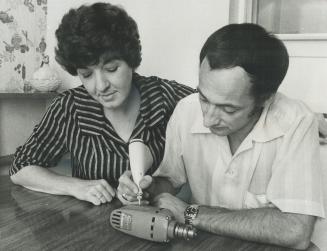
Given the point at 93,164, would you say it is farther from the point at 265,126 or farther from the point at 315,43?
the point at 315,43

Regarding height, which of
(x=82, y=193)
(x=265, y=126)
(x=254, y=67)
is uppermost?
(x=254, y=67)

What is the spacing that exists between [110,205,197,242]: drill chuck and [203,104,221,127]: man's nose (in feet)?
0.98

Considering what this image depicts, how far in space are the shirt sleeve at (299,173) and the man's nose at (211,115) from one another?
21cm

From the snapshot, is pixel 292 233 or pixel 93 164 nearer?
pixel 292 233

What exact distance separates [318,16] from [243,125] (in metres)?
0.92

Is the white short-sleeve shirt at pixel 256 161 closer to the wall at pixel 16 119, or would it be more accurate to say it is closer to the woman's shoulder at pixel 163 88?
the woman's shoulder at pixel 163 88

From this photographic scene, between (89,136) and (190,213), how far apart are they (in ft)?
2.10

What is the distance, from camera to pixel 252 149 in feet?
4.25

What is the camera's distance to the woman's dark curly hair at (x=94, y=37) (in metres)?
1.47

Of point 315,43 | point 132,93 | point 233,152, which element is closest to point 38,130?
point 132,93

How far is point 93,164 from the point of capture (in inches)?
63.9

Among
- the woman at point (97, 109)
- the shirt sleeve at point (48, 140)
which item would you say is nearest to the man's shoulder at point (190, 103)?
the woman at point (97, 109)

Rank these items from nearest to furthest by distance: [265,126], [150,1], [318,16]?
[265,126]
[318,16]
[150,1]

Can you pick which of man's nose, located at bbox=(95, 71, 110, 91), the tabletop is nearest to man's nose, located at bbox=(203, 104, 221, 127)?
the tabletop
